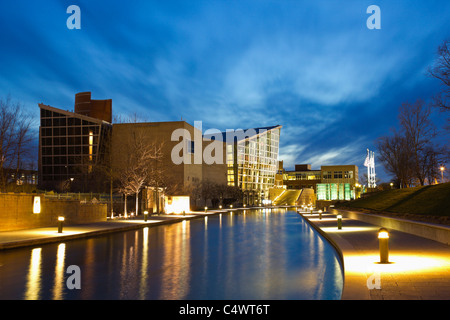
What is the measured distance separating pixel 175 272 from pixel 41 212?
64.2 ft

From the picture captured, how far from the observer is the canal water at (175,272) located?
7957 millimetres

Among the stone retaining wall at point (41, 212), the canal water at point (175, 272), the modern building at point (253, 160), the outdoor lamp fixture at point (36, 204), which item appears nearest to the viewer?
the canal water at point (175, 272)

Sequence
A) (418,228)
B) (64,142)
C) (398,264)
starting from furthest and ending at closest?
1. (64,142)
2. (418,228)
3. (398,264)

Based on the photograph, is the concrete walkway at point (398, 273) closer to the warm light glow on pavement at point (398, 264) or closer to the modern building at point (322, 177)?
the warm light glow on pavement at point (398, 264)

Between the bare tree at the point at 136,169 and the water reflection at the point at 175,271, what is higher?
the bare tree at the point at 136,169

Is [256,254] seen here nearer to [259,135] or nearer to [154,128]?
[154,128]

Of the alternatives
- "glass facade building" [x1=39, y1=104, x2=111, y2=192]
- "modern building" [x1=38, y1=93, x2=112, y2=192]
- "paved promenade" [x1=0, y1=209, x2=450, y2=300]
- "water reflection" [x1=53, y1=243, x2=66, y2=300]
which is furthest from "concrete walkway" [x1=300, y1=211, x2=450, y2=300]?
"glass facade building" [x1=39, y1=104, x2=111, y2=192]

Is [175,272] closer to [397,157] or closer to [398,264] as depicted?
[398,264]

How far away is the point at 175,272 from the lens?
33.8 ft

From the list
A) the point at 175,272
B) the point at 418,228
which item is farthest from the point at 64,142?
the point at 175,272

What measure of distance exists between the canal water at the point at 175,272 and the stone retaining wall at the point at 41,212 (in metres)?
8.18

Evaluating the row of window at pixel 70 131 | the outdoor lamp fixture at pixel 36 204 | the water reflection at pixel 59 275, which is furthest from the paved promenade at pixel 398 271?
the row of window at pixel 70 131
